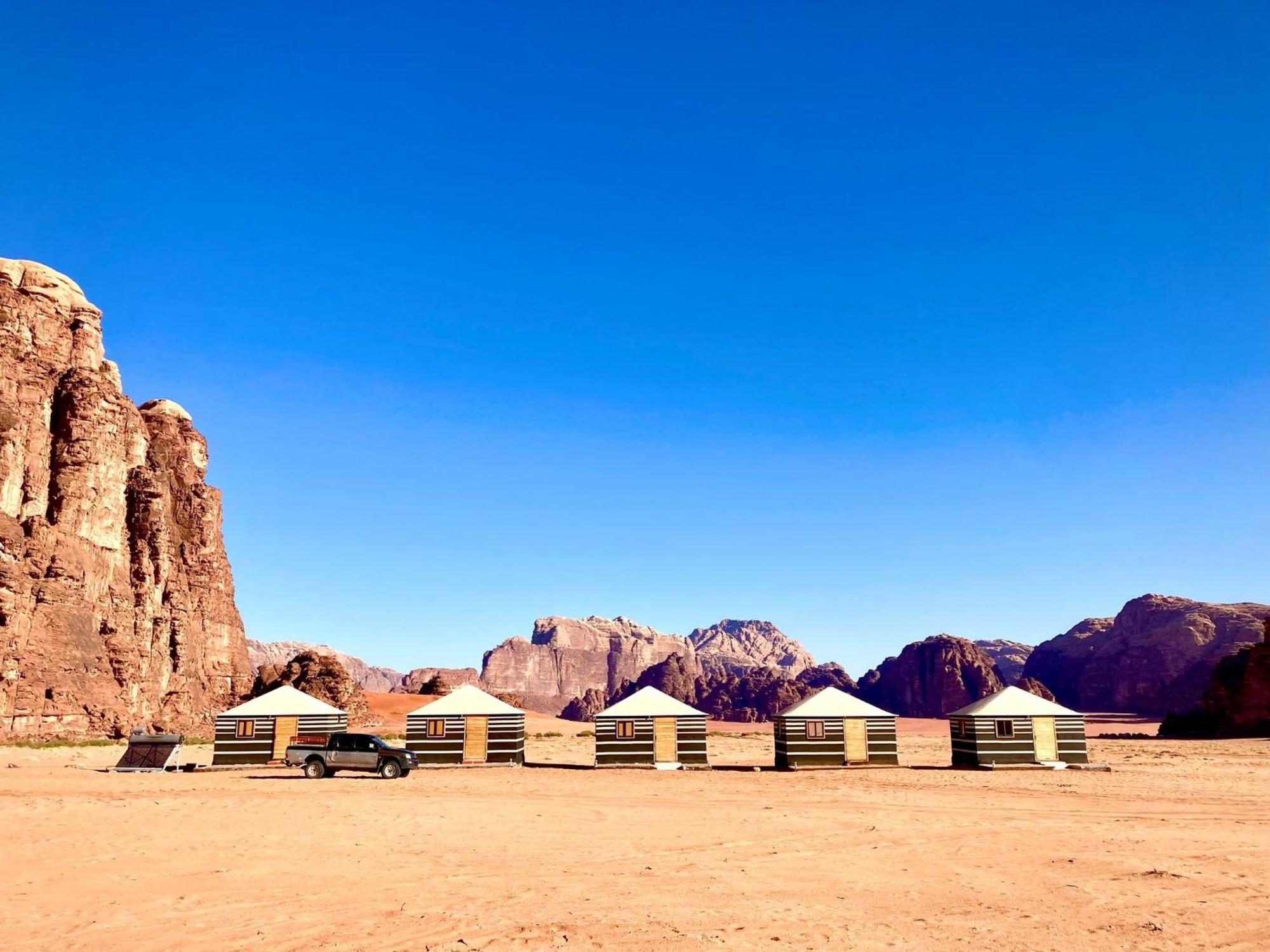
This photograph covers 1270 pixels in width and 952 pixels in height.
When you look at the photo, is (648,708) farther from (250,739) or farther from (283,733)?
(250,739)

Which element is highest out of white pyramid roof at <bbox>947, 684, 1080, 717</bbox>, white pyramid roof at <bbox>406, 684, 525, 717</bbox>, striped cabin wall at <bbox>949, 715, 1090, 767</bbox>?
white pyramid roof at <bbox>406, 684, 525, 717</bbox>

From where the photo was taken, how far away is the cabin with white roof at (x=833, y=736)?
34.9 m

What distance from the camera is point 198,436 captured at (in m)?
90.8

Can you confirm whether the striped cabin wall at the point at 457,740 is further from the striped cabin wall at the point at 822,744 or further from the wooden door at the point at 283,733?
the striped cabin wall at the point at 822,744

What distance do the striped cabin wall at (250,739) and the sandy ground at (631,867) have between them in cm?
760

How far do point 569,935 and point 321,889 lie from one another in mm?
4500

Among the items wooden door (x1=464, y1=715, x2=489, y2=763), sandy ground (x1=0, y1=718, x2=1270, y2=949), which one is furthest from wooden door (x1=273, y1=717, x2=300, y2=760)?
sandy ground (x1=0, y1=718, x2=1270, y2=949)

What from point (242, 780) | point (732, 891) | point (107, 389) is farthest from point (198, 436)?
point (732, 891)

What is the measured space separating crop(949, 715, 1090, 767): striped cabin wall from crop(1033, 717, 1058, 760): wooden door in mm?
134

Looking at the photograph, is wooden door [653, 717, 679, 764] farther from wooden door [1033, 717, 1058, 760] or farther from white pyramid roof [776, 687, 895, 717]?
wooden door [1033, 717, 1058, 760]

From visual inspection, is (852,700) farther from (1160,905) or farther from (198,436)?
(198,436)

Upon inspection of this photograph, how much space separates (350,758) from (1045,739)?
93.0ft

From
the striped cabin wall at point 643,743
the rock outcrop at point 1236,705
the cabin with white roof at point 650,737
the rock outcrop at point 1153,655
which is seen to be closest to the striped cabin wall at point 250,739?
the striped cabin wall at point 643,743

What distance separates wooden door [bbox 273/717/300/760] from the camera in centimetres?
3553
